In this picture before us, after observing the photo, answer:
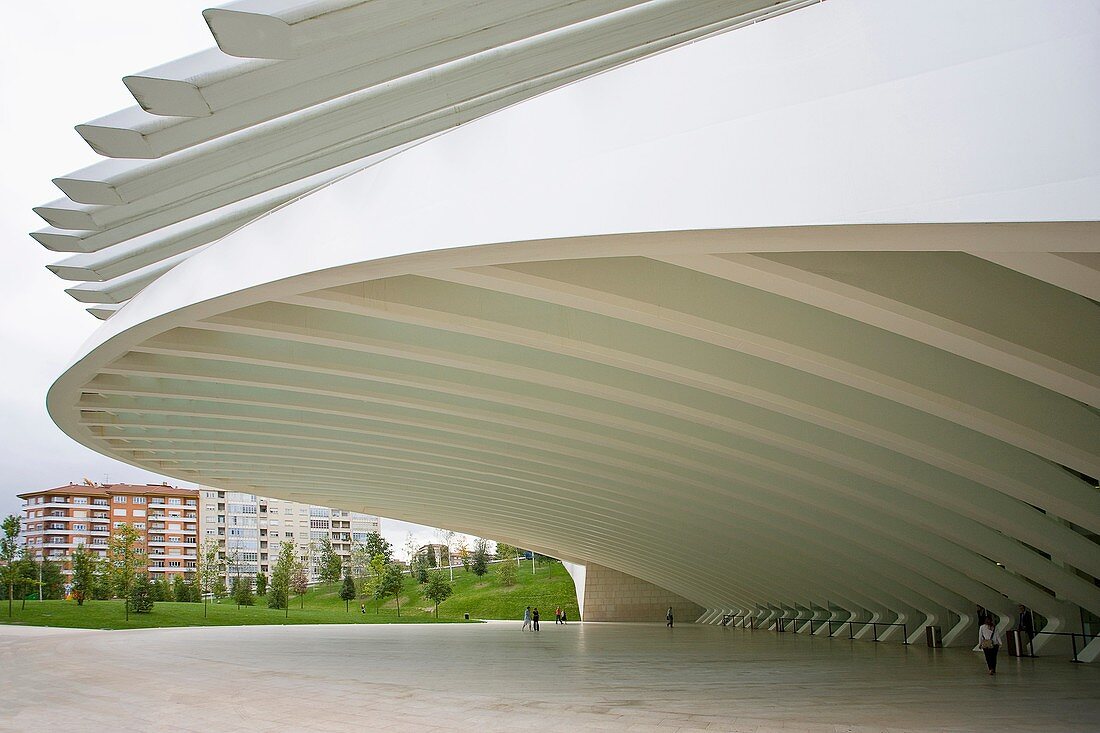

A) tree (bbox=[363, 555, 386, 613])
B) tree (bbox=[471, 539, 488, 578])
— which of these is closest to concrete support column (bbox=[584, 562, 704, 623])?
tree (bbox=[363, 555, 386, 613])

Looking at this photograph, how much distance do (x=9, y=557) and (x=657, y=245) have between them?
202 feet

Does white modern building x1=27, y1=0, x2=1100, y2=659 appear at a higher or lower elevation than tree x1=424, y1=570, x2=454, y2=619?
higher

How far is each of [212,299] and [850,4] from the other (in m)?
8.21

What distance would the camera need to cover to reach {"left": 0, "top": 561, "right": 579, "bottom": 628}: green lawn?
1896 inches

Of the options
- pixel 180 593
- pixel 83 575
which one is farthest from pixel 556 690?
pixel 180 593

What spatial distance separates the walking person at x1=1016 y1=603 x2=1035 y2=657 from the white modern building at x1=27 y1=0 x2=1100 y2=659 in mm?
295

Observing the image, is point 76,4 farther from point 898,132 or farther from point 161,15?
point 898,132

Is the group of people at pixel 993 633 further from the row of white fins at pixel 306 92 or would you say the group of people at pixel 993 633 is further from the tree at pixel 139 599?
the tree at pixel 139 599

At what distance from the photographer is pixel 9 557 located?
56438mm

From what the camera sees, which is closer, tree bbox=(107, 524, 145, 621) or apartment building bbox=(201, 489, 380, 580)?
tree bbox=(107, 524, 145, 621)

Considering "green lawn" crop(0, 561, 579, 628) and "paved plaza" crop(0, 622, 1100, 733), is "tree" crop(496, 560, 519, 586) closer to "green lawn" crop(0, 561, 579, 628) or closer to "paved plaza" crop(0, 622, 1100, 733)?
"green lawn" crop(0, 561, 579, 628)

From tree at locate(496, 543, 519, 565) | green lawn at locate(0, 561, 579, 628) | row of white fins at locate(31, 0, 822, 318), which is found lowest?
green lawn at locate(0, 561, 579, 628)

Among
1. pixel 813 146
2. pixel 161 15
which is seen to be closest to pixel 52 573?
pixel 161 15

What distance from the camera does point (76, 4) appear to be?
8719 mm
